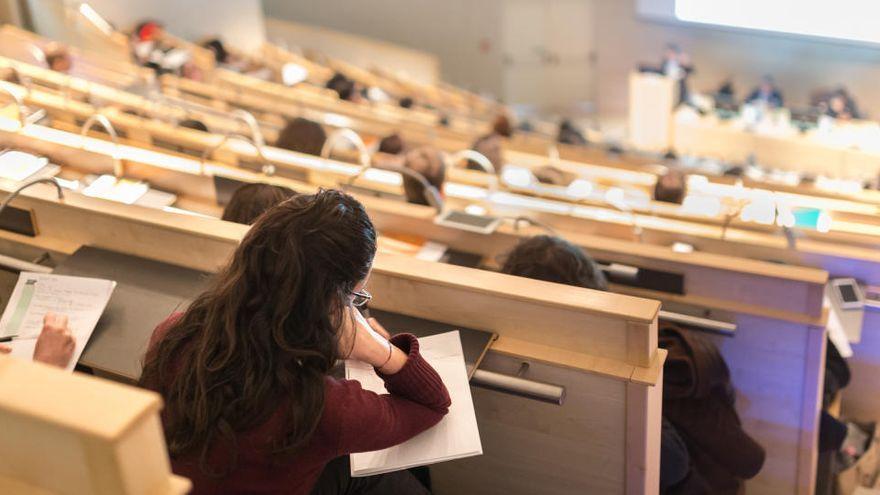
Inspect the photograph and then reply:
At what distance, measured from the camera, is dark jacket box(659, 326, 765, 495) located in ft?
9.14

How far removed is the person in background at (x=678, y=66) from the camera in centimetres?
1034

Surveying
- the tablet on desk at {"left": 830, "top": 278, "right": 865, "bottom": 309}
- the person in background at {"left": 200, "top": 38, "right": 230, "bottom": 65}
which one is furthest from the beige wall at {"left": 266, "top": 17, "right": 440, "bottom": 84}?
the tablet on desk at {"left": 830, "top": 278, "right": 865, "bottom": 309}

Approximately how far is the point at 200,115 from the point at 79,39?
285 cm

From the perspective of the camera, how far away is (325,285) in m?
1.96

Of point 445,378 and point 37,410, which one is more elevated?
point 37,410

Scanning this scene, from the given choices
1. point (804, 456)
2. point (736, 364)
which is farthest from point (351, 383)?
point (804, 456)

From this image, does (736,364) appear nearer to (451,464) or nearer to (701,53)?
(451,464)

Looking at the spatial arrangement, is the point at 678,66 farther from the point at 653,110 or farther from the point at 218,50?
the point at 218,50

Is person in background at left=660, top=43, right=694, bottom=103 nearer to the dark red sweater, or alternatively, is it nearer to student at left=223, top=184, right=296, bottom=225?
student at left=223, top=184, right=296, bottom=225

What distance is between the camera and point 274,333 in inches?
76.5

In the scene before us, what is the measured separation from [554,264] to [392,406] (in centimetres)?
78

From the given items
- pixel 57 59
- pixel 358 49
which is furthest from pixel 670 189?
pixel 358 49

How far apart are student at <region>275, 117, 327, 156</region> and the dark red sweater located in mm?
2872

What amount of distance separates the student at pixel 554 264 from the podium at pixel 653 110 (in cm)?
736
